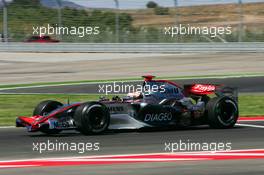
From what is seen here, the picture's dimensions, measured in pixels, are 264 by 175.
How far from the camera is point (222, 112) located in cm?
1306

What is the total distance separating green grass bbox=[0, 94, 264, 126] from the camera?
1622 centimetres

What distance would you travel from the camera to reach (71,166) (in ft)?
30.0

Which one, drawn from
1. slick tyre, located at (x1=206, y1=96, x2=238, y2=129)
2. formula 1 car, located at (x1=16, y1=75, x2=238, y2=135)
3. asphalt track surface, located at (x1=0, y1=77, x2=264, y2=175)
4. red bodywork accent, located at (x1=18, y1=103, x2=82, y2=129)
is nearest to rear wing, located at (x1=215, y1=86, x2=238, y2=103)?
formula 1 car, located at (x1=16, y1=75, x2=238, y2=135)

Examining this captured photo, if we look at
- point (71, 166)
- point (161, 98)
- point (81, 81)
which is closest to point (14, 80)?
point (81, 81)

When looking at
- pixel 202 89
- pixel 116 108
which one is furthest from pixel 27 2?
pixel 116 108

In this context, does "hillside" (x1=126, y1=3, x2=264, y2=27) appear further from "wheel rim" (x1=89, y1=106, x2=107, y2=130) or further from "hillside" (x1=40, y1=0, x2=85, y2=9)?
"wheel rim" (x1=89, y1=106, x2=107, y2=130)

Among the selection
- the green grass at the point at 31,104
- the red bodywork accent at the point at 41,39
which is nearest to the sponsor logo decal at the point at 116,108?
the green grass at the point at 31,104

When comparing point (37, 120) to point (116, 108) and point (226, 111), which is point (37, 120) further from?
point (226, 111)

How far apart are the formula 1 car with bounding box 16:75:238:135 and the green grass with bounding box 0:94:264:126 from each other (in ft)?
9.19

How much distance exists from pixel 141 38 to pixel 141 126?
2359 centimetres

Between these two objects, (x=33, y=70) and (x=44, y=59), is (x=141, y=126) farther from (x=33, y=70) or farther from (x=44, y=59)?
(x=44, y=59)

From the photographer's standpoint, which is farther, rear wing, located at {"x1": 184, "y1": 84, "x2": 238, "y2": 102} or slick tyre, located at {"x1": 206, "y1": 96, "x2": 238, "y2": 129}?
rear wing, located at {"x1": 184, "y1": 84, "x2": 238, "y2": 102}

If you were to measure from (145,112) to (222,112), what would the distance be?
1540 millimetres

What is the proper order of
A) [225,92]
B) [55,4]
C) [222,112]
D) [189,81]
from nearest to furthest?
[222,112], [225,92], [189,81], [55,4]
